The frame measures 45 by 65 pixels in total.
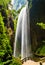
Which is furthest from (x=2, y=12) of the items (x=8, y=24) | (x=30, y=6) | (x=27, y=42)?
(x=27, y=42)

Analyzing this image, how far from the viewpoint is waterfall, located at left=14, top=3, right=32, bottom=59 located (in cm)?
2066

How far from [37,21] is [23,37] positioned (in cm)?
244

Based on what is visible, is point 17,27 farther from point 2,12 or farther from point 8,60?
point 8,60

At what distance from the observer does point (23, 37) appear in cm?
2111

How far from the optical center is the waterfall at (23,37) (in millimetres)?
20656

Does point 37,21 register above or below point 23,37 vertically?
above

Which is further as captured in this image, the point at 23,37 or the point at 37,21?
the point at 23,37

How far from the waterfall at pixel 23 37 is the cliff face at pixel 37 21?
632 mm

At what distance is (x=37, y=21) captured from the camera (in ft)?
67.3

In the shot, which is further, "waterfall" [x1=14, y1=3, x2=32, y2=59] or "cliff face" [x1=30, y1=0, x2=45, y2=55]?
"waterfall" [x1=14, y1=3, x2=32, y2=59]

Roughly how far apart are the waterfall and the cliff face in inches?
24.9

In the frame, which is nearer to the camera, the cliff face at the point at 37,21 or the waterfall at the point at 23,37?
the cliff face at the point at 37,21

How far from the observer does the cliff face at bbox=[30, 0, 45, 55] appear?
20250mm

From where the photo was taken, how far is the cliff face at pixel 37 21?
2025 cm
